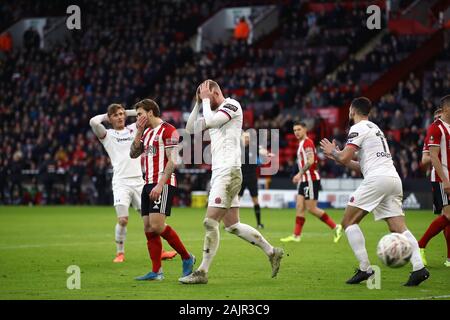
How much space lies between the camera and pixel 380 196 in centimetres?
1145

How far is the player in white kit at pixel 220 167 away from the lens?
11617 millimetres

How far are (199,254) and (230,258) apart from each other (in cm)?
92

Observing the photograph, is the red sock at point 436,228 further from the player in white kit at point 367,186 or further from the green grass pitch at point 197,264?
the player in white kit at point 367,186

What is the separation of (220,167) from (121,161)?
4459 mm

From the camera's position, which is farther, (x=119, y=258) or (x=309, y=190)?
(x=309, y=190)

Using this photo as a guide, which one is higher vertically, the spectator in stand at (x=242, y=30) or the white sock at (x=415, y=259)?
the spectator in stand at (x=242, y=30)

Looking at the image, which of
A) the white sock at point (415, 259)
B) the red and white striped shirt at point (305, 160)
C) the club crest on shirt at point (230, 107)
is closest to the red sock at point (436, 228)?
the white sock at point (415, 259)

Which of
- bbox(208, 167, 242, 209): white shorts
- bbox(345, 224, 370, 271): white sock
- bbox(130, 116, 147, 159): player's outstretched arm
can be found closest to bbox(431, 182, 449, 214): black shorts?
bbox(345, 224, 370, 271): white sock

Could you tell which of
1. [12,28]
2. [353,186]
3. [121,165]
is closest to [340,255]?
[121,165]

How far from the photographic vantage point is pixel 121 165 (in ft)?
52.1

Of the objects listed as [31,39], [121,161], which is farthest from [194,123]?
[31,39]

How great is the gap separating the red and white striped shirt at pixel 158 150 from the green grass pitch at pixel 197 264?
1490 mm

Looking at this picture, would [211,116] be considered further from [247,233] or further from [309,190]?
[309,190]

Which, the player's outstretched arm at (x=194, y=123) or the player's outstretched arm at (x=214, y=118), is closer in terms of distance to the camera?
the player's outstretched arm at (x=214, y=118)
